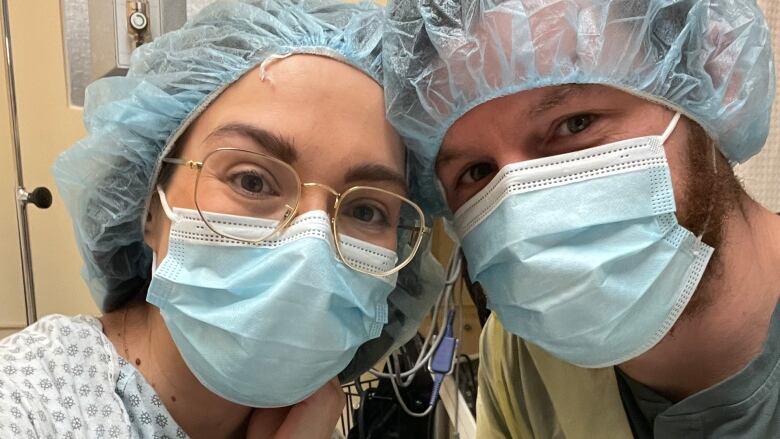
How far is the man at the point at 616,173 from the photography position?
0.87 metres

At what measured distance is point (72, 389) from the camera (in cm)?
90

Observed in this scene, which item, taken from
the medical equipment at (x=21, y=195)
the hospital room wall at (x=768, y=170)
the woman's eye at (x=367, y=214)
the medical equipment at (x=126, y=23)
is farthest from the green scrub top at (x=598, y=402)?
the medical equipment at (x=21, y=195)

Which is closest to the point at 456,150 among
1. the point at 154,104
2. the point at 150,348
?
the point at 154,104

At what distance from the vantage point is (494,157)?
0.95 metres

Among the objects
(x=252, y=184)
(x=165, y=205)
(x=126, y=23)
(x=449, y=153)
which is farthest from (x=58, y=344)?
(x=126, y=23)

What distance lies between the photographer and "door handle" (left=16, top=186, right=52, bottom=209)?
2.12 meters

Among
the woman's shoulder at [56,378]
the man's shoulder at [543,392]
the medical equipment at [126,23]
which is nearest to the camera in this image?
the woman's shoulder at [56,378]

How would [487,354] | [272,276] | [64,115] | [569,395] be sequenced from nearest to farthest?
[272,276] < [569,395] < [487,354] < [64,115]

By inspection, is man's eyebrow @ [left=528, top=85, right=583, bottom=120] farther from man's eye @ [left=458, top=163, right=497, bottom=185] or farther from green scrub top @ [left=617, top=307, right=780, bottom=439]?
green scrub top @ [left=617, top=307, right=780, bottom=439]

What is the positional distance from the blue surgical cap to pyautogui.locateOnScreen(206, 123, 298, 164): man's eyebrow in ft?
0.65

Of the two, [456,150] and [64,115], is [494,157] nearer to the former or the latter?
[456,150]

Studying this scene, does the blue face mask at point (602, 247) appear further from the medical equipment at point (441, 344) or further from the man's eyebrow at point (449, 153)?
the medical equipment at point (441, 344)

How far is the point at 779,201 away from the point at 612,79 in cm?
86

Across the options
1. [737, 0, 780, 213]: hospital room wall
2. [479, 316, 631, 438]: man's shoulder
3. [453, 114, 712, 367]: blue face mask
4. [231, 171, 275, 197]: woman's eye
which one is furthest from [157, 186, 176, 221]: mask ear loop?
[737, 0, 780, 213]: hospital room wall
